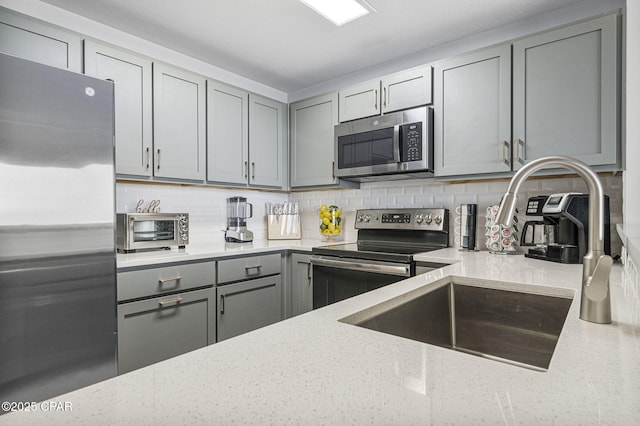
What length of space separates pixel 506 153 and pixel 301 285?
66.1 inches

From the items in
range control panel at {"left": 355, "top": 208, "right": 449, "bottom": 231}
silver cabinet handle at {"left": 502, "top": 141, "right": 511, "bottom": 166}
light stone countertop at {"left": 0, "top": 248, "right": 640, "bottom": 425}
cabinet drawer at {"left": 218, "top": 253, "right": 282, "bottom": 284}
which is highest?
silver cabinet handle at {"left": 502, "top": 141, "right": 511, "bottom": 166}

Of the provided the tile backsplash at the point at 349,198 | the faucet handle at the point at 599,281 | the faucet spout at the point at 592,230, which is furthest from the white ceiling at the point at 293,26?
the faucet handle at the point at 599,281

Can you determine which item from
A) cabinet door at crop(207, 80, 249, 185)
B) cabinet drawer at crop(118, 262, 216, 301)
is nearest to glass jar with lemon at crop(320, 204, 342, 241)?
cabinet door at crop(207, 80, 249, 185)

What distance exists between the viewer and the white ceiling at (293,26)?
2076 mm

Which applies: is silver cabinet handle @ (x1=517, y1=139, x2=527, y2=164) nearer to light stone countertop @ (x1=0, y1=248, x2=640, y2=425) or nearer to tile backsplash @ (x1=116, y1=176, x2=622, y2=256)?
tile backsplash @ (x1=116, y1=176, x2=622, y2=256)

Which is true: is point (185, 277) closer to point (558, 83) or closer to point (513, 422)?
point (513, 422)

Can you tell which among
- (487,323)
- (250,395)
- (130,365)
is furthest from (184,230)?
(250,395)

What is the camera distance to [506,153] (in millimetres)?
2080

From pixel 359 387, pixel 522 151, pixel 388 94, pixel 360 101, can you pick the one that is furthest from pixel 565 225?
pixel 359 387

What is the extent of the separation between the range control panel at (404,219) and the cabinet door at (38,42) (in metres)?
2.16

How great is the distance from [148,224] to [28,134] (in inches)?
36.7

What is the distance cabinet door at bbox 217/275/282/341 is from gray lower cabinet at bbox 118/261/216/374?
8 cm

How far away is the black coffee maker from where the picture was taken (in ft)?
5.44

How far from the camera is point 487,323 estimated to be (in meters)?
1.24
